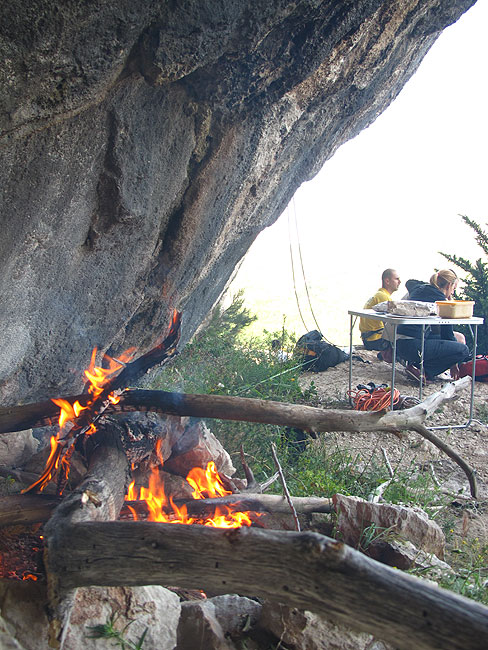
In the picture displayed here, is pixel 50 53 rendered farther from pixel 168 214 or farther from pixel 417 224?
pixel 417 224

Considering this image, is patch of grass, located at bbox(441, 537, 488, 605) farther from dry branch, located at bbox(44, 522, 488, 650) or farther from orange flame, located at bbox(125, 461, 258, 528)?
dry branch, located at bbox(44, 522, 488, 650)

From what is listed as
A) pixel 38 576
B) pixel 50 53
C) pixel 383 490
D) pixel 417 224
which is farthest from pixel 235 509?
pixel 417 224

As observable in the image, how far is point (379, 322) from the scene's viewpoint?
9.14 meters

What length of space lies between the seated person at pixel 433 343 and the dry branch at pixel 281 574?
665 centimetres

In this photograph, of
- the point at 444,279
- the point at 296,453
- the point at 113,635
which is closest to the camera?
the point at 113,635

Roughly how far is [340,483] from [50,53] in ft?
11.5

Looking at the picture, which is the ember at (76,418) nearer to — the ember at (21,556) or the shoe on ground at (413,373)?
the ember at (21,556)

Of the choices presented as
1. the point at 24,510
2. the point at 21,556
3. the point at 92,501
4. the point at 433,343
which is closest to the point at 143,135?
the point at 92,501

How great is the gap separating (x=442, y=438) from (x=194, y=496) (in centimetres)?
390

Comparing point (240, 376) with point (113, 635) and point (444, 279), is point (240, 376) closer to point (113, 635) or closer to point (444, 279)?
point (444, 279)

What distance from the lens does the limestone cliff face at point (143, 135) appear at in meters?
2.06

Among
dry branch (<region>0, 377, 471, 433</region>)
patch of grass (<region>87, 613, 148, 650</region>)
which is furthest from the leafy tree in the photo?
patch of grass (<region>87, 613, 148, 650</region>)

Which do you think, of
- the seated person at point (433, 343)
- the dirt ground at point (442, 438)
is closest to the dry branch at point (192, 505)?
the dirt ground at point (442, 438)

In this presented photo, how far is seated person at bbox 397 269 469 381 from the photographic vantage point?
792cm
